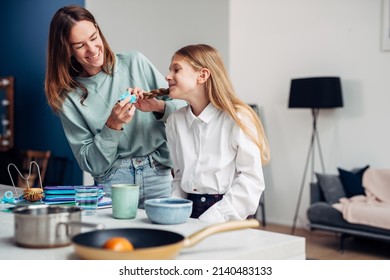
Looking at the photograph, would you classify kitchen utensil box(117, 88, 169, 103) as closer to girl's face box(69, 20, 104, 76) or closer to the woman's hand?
the woman's hand

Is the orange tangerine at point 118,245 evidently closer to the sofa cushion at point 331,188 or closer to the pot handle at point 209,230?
the pot handle at point 209,230

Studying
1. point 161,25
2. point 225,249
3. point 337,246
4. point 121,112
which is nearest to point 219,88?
point 121,112

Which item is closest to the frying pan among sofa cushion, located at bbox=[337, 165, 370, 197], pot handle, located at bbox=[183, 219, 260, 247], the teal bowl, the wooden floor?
pot handle, located at bbox=[183, 219, 260, 247]

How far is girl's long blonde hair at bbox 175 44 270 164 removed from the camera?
64.6 inches

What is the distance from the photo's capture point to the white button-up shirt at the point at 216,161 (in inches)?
60.2

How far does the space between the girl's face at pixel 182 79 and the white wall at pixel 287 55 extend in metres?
3.03

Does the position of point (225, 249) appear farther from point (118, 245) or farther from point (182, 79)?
point (182, 79)

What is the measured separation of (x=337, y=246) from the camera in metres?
4.50

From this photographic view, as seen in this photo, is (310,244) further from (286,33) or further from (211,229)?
(211,229)

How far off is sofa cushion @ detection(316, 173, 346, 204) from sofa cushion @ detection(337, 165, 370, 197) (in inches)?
2.0

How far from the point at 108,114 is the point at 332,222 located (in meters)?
3.10

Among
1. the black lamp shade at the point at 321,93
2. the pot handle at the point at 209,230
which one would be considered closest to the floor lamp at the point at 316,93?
the black lamp shade at the point at 321,93

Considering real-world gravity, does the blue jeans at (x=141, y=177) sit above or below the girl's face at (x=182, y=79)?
below

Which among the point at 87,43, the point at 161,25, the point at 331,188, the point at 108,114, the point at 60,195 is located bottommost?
the point at 331,188
